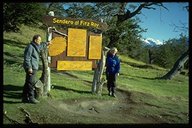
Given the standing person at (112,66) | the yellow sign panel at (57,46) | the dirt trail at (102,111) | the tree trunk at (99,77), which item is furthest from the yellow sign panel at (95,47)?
the dirt trail at (102,111)

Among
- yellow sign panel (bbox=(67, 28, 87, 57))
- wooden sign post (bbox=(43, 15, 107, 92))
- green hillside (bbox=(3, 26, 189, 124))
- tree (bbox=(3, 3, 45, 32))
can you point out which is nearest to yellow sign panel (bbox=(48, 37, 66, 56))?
wooden sign post (bbox=(43, 15, 107, 92))

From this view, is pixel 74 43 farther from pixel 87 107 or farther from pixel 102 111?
pixel 102 111

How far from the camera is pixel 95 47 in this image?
1483 cm

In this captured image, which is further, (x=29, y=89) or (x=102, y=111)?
(x=102, y=111)

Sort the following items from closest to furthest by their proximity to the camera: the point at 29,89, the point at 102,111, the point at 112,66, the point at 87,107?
the point at 29,89 < the point at 102,111 < the point at 87,107 < the point at 112,66

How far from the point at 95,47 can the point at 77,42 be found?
0.97 metres

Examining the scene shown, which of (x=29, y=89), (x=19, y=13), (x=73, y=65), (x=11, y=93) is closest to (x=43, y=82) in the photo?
(x=11, y=93)

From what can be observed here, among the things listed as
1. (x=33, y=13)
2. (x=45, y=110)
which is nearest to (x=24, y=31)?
(x=33, y=13)

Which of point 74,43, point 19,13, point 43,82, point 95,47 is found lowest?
point 43,82

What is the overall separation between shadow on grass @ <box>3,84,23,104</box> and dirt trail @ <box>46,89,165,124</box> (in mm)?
1184

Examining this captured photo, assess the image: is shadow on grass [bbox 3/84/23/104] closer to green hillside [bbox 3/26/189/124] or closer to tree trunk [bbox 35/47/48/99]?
green hillside [bbox 3/26/189/124]

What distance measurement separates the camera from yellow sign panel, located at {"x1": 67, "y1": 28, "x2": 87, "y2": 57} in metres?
13.9

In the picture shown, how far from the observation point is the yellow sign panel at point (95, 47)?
14641 millimetres

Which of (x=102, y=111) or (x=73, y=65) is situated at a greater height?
(x=73, y=65)
